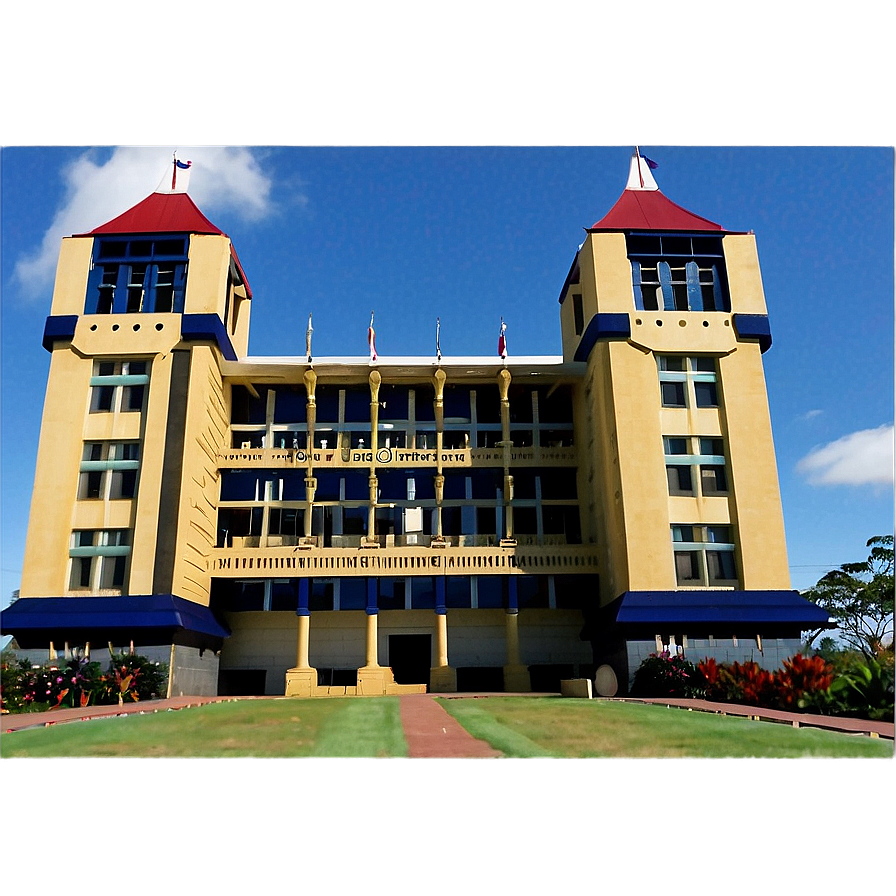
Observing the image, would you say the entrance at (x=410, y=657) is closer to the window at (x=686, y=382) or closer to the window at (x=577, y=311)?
the window at (x=686, y=382)

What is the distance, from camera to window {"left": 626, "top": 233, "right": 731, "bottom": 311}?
87.8 feet

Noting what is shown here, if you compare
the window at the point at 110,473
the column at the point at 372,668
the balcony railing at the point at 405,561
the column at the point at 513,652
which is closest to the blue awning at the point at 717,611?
the balcony railing at the point at 405,561

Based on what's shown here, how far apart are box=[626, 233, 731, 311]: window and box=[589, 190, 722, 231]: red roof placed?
48 cm

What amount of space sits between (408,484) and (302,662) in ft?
23.6

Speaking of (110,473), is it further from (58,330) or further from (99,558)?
(58,330)

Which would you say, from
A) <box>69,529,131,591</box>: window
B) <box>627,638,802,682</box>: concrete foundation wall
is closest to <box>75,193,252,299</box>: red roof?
<box>69,529,131,591</box>: window

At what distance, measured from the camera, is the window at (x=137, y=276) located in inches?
1045

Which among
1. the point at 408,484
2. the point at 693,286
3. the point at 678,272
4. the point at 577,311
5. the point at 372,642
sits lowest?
the point at 372,642

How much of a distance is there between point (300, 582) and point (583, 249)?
1464cm

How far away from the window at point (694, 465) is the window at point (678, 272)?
441 cm

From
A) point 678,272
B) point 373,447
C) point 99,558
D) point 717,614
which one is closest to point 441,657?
point 373,447

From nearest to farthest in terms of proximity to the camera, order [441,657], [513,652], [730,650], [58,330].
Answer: [730,650]
[58,330]
[441,657]
[513,652]

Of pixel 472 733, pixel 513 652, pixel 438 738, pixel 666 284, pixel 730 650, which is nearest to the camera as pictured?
pixel 438 738

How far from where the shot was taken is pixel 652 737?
1294 centimetres
